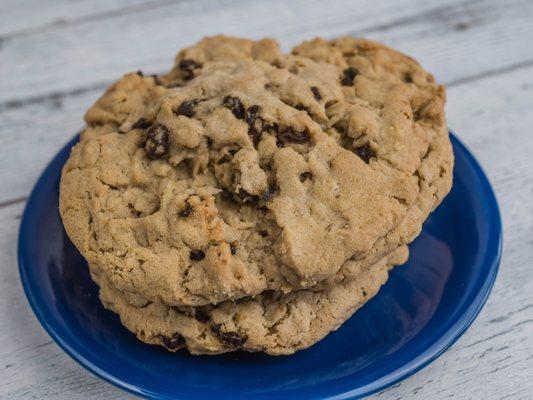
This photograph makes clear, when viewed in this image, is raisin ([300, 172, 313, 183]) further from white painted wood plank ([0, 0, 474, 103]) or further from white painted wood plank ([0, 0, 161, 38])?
white painted wood plank ([0, 0, 161, 38])

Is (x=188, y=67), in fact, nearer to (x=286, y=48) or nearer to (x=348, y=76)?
(x=348, y=76)

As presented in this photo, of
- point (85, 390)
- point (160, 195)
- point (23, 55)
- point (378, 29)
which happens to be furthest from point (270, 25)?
point (85, 390)

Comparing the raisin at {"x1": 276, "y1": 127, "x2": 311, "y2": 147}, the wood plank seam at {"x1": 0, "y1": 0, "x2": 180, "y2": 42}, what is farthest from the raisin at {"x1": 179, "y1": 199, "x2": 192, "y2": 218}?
the wood plank seam at {"x1": 0, "y1": 0, "x2": 180, "y2": 42}

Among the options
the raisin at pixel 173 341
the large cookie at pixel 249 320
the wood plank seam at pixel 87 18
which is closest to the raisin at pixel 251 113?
the large cookie at pixel 249 320

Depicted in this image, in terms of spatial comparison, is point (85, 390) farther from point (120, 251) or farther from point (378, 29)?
point (378, 29)

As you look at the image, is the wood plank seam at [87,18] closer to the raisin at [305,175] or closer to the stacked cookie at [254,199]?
the stacked cookie at [254,199]
